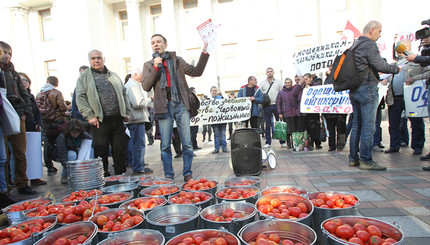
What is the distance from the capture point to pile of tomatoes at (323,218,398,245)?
4.72ft

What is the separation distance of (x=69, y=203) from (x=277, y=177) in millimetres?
2879

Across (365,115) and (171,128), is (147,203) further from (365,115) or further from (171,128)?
(365,115)

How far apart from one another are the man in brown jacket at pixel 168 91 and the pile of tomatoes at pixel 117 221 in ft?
6.20

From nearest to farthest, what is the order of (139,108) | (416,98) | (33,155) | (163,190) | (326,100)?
(163,190)
(33,155)
(416,98)
(139,108)
(326,100)

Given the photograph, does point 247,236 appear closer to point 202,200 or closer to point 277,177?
point 202,200

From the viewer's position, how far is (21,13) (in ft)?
77.3

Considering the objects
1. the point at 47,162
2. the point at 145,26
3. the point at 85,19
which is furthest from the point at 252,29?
the point at 47,162

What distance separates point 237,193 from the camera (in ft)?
7.98

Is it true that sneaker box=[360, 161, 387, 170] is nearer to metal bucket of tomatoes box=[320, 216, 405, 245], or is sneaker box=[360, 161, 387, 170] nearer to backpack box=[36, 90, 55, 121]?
metal bucket of tomatoes box=[320, 216, 405, 245]

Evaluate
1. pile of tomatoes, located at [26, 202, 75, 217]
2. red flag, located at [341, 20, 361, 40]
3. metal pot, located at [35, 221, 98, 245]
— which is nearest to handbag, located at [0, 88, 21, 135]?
Result: pile of tomatoes, located at [26, 202, 75, 217]

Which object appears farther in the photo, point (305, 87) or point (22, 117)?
point (305, 87)

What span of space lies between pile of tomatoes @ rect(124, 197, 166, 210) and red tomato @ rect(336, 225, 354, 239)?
1514mm

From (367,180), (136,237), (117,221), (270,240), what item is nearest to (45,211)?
(117,221)

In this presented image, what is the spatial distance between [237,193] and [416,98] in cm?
461
